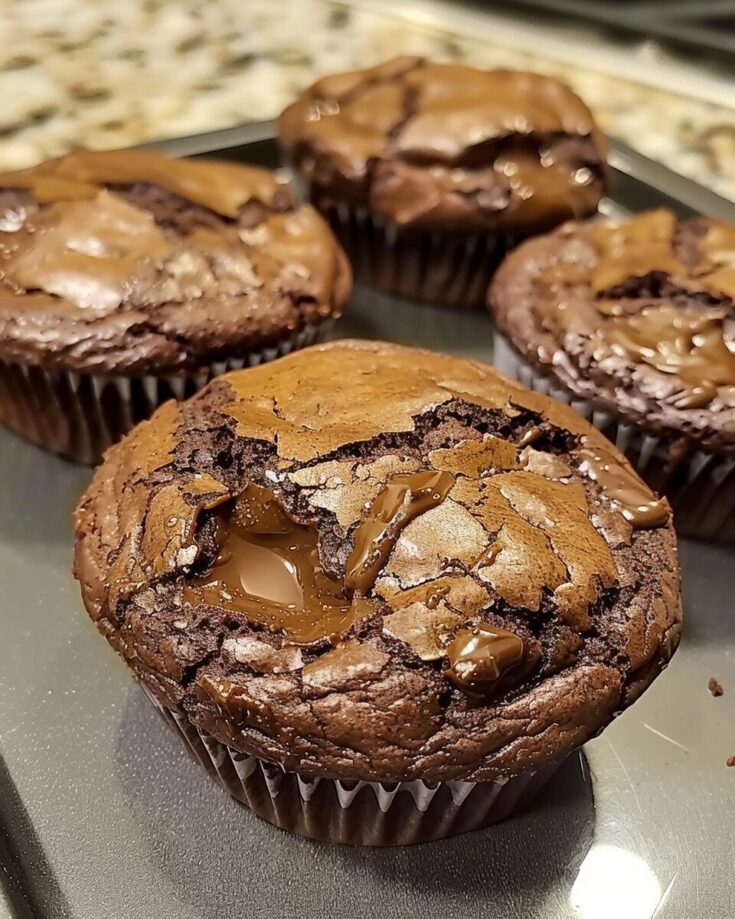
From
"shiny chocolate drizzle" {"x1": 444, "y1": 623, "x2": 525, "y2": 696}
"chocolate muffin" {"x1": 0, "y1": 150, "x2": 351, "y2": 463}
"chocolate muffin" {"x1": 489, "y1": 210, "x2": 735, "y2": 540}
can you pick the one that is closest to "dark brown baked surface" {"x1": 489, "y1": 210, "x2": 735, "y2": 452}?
"chocolate muffin" {"x1": 489, "y1": 210, "x2": 735, "y2": 540}

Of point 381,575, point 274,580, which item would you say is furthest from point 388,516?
point 274,580

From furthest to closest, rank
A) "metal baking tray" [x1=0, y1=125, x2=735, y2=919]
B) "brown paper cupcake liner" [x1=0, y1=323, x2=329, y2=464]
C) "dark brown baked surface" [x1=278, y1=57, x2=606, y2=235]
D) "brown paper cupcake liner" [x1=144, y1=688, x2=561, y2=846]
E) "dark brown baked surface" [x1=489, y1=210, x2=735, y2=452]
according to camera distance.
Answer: "dark brown baked surface" [x1=278, y1=57, x2=606, y2=235]
"brown paper cupcake liner" [x1=0, y1=323, x2=329, y2=464]
"dark brown baked surface" [x1=489, y1=210, x2=735, y2=452]
"metal baking tray" [x1=0, y1=125, x2=735, y2=919]
"brown paper cupcake liner" [x1=144, y1=688, x2=561, y2=846]

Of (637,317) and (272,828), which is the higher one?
(637,317)

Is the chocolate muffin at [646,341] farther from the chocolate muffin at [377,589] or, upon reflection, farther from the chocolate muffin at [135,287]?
the chocolate muffin at [135,287]

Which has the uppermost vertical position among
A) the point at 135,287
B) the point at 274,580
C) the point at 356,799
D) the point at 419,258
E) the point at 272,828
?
the point at 135,287

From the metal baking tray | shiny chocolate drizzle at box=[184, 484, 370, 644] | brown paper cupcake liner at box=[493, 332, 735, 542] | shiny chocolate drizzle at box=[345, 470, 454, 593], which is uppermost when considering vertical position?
shiny chocolate drizzle at box=[345, 470, 454, 593]

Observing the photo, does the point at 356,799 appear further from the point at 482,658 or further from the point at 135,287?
the point at 135,287

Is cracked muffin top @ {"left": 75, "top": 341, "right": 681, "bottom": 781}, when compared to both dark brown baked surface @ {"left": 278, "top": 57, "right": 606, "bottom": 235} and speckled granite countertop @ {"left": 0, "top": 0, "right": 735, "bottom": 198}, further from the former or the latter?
speckled granite countertop @ {"left": 0, "top": 0, "right": 735, "bottom": 198}
